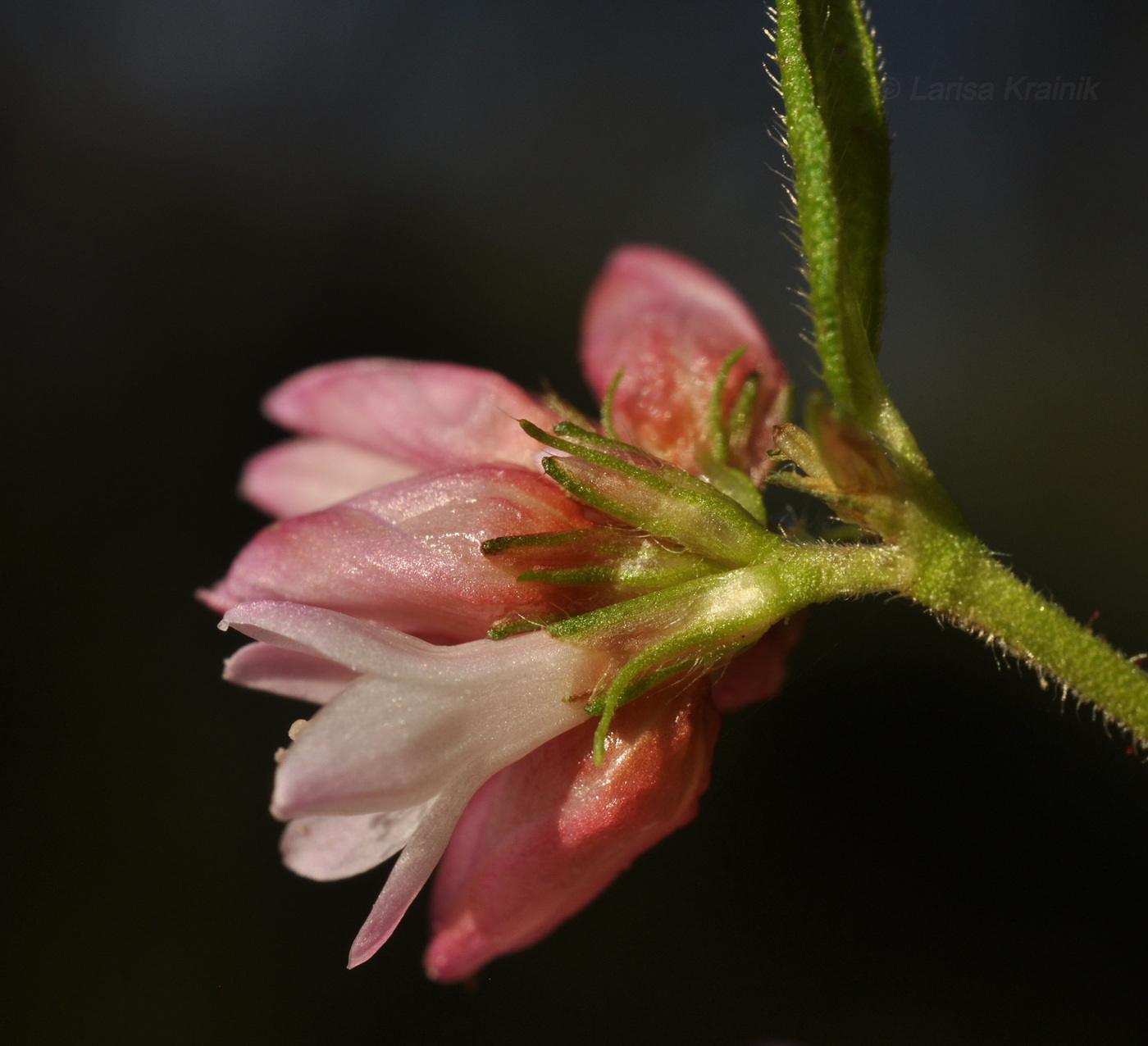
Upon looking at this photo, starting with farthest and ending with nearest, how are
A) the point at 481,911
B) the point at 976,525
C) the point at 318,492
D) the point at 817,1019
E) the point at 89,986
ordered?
1. the point at 976,525
2. the point at 817,1019
3. the point at 89,986
4. the point at 318,492
5. the point at 481,911

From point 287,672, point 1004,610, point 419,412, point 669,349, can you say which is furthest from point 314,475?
point 1004,610

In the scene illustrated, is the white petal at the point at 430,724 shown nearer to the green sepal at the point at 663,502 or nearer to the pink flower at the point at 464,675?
the pink flower at the point at 464,675

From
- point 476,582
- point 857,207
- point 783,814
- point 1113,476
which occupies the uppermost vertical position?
point 857,207

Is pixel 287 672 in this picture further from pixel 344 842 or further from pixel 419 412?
pixel 419 412

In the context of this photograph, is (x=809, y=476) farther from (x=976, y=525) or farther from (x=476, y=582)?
(x=976, y=525)

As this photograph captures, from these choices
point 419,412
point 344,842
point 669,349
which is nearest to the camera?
point 344,842

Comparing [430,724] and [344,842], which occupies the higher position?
[430,724]

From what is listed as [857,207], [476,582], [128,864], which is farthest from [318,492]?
[128,864]
